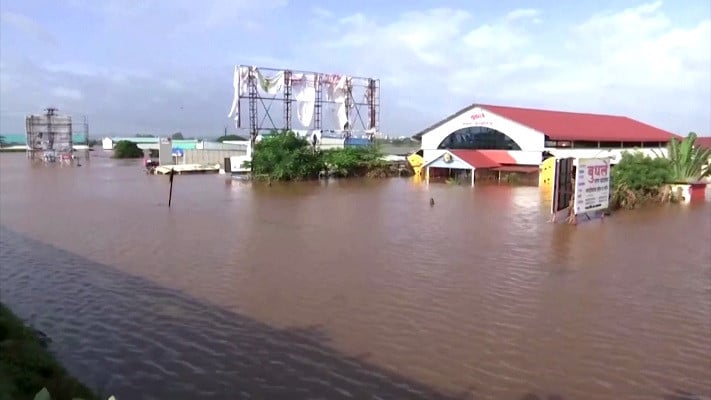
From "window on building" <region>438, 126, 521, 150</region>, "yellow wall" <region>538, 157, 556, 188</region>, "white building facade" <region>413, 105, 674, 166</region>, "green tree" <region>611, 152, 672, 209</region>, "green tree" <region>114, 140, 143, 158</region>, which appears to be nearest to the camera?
"green tree" <region>611, 152, 672, 209</region>

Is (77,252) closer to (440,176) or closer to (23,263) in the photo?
(23,263)

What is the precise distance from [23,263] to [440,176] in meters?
28.4

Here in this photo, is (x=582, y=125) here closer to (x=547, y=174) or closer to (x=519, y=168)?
(x=519, y=168)

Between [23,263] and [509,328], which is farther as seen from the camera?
[23,263]

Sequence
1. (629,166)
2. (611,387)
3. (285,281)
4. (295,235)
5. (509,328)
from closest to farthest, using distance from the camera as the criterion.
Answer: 1. (611,387)
2. (509,328)
3. (285,281)
4. (295,235)
5. (629,166)

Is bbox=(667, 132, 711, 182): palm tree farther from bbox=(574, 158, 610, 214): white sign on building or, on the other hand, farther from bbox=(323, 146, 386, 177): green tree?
bbox=(323, 146, 386, 177): green tree

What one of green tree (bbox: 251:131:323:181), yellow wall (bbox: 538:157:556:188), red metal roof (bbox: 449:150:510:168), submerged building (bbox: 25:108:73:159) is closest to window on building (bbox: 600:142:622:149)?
red metal roof (bbox: 449:150:510:168)

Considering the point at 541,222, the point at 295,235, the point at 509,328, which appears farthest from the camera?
the point at 541,222

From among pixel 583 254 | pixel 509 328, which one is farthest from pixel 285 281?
pixel 583 254

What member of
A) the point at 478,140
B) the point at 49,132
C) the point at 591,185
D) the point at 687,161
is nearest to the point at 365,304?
the point at 591,185

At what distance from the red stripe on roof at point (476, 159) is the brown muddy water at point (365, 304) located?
54.2 ft

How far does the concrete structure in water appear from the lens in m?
35.7

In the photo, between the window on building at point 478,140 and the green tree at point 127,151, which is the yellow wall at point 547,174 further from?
the green tree at point 127,151

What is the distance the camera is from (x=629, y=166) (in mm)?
23703
